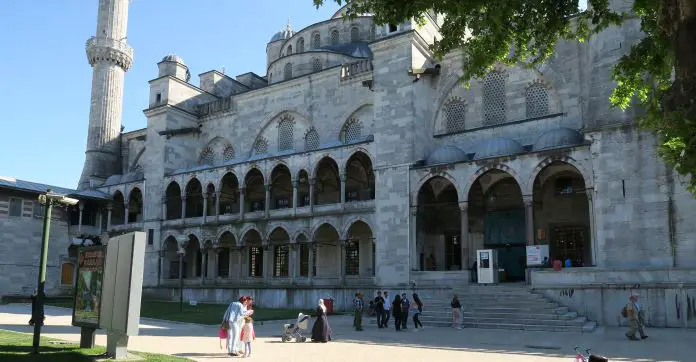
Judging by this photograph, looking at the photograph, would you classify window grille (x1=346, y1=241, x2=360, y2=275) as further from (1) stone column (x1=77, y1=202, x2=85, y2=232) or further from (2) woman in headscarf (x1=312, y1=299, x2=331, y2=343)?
(1) stone column (x1=77, y1=202, x2=85, y2=232)

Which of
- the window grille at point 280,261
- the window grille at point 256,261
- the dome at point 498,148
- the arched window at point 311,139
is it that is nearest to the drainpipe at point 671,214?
the dome at point 498,148

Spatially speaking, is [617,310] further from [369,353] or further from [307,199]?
[307,199]

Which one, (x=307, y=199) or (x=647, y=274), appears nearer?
(x=647, y=274)

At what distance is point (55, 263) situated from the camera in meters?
38.4

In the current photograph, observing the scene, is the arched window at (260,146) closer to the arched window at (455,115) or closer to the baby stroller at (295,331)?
the arched window at (455,115)

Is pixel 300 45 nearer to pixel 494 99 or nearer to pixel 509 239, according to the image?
pixel 494 99

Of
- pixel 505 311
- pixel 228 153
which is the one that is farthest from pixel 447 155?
pixel 228 153

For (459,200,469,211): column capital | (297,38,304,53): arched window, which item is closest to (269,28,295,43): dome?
(297,38,304,53): arched window

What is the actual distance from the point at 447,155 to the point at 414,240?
4.16m

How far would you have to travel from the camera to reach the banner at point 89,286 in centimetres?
1194

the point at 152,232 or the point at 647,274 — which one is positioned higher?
the point at 152,232

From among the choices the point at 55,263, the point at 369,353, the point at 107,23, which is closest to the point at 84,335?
the point at 369,353

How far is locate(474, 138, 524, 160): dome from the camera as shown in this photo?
25.1 meters

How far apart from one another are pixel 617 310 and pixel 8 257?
3380 centimetres
